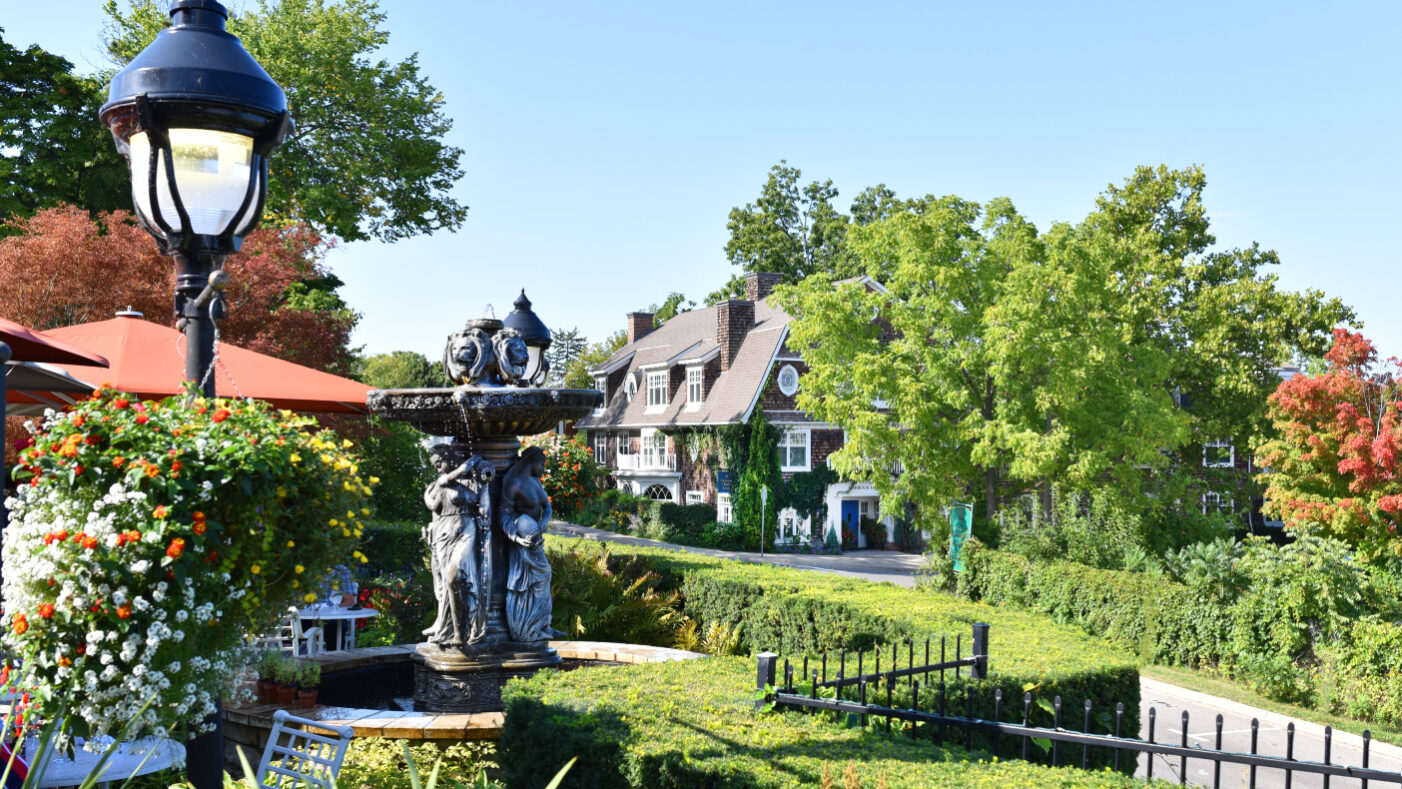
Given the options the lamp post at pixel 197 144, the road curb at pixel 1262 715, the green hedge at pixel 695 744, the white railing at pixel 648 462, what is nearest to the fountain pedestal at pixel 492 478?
the green hedge at pixel 695 744

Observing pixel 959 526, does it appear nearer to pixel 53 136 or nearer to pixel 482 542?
pixel 482 542

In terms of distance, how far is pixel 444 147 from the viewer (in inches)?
1244

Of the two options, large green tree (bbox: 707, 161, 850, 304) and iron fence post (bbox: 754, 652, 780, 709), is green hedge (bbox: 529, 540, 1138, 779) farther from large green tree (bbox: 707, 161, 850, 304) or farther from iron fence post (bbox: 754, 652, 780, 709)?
large green tree (bbox: 707, 161, 850, 304)

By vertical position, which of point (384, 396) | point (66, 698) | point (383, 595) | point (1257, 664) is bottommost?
point (1257, 664)

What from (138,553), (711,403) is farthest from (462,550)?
(711,403)

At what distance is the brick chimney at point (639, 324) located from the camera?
52469 mm

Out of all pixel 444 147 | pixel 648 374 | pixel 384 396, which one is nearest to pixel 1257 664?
pixel 384 396

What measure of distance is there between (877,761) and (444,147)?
97.0 ft

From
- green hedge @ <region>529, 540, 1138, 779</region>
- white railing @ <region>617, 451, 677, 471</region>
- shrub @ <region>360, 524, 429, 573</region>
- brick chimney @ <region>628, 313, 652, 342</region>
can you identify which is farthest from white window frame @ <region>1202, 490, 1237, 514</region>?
brick chimney @ <region>628, 313, 652, 342</region>

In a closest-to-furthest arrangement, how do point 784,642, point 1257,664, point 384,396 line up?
1. point 384,396
2. point 784,642
3. point 1257,664

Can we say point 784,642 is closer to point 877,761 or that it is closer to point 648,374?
point 877,761

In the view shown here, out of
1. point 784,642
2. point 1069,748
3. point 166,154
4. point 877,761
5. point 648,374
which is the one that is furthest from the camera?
point 648,374

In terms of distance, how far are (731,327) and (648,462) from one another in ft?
25.1

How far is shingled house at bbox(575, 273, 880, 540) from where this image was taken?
39.0 m
